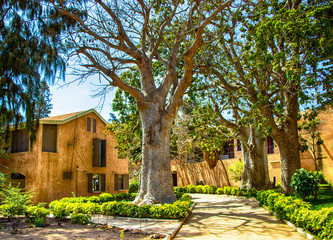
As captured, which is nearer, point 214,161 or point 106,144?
point 106,144

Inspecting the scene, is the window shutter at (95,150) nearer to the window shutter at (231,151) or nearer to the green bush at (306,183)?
the green bush at (306,183)

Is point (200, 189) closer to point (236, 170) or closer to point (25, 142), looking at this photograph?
point (236, 170)

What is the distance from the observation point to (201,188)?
26.6 meters

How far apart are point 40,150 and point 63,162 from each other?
195 centimetres

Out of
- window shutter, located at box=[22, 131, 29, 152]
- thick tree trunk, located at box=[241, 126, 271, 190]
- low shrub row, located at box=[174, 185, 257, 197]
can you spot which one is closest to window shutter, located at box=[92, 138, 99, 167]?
window shutter, located at box=[22, 131, 29, 152]

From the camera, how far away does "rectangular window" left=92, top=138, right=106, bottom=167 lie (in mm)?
21469

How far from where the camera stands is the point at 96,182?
76.6ft

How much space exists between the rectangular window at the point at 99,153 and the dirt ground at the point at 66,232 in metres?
11.9

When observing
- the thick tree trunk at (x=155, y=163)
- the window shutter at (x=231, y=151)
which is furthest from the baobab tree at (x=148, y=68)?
the window shutter at (x=231, y=151)

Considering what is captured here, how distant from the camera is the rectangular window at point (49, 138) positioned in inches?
726

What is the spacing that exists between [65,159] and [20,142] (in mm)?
3083

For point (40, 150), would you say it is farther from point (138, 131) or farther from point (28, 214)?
point (28, 214)

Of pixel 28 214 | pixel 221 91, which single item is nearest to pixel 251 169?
pixel 221 91

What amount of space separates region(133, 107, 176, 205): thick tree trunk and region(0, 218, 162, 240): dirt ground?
145 inches
